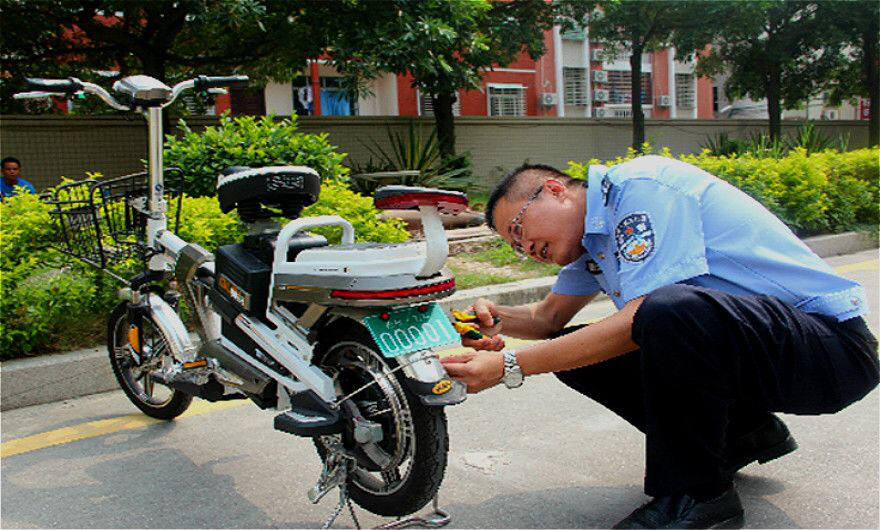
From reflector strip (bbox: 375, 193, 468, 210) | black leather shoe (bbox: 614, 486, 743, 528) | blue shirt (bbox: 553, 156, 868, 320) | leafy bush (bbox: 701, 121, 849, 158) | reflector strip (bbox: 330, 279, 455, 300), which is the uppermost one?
leafy bush (bbox: 701, 121, 849, 158)

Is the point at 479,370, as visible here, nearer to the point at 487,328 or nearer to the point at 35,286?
the point at 487,328

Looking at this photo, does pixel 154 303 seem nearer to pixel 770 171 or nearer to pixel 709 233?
pixel 709 233

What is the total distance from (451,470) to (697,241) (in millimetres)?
1292

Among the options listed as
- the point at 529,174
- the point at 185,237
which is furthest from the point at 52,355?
the point at 529,174

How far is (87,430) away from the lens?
146 inches

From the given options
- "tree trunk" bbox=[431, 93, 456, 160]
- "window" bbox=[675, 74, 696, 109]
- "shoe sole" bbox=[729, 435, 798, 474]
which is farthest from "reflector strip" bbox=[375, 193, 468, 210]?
"window" bbox=[675, 74, 696, 109]

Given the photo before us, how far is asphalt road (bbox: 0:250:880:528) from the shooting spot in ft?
8.86

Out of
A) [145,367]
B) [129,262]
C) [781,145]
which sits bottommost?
[145,367]

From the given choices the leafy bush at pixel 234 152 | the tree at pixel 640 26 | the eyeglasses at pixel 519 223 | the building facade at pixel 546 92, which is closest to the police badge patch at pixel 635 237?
the eyeglasses at pixel 519 223

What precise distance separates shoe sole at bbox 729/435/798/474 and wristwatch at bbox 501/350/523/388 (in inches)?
36.4

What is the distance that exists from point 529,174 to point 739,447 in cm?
115

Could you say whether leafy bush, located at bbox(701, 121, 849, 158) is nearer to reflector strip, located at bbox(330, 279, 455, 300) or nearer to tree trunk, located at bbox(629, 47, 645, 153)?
tree trunk, located at bbox(629, 47, 645, 153)

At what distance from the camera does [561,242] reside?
253 cm

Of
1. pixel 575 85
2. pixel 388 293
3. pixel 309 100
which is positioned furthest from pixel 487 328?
pixel 575 85
